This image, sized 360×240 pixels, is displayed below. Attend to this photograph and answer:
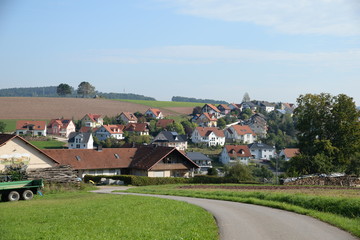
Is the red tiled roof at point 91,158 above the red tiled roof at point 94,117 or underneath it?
underneath

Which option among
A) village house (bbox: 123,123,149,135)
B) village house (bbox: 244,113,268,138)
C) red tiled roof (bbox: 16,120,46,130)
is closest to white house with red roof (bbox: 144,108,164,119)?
village house (bbox: 123,123,149,135)

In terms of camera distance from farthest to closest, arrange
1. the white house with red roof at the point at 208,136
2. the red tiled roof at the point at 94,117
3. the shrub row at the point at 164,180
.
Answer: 1. the red tiled roof at the point at 94,117
2. the white house with red roof at the point at 208,136
3. the shrub row at the point at 164,180

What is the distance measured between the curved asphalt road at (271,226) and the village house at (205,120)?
457 ft

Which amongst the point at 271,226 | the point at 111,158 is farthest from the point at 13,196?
the point at 111,158

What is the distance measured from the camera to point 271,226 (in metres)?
15.9

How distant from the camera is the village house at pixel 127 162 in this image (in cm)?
5481

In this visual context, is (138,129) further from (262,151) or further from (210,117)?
(210,117)

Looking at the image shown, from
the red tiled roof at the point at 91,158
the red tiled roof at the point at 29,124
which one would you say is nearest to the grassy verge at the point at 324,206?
the red tiled roof at the point at 91,158

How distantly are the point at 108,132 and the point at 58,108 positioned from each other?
119ft

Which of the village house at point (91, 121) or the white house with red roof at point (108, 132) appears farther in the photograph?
the village house at point (91, 121)

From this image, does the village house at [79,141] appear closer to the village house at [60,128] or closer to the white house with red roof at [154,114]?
the village house at [60,128]

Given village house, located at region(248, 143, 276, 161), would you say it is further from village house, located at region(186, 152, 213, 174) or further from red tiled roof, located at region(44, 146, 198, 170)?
red tiled roof, located at region(44, 146, 198, 170)

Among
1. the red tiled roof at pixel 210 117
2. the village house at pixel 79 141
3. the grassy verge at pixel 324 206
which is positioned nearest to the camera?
the grassy verge at pixel 324 206

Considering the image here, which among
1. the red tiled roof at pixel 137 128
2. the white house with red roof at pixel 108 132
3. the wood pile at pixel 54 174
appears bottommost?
the wood pile at pixel 54 174
